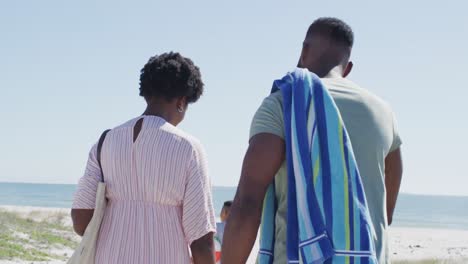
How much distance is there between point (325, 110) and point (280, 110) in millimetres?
179

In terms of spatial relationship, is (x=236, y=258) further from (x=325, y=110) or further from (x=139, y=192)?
(x=139, y=192)

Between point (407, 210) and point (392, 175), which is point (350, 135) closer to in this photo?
point (392, 175)

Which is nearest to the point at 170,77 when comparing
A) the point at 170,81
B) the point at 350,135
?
the point at 170,81

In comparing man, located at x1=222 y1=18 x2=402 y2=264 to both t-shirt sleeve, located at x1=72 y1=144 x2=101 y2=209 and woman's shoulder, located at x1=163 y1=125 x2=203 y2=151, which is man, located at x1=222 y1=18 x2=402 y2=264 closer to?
woman's shoulder, located at x1=163 y1=125 x2=203 y2=151

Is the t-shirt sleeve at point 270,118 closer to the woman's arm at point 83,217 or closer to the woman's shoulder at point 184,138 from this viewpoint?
the woman's shoulder at point 184,138

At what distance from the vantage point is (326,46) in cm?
330

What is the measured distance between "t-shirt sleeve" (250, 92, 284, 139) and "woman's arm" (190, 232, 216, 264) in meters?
1.01

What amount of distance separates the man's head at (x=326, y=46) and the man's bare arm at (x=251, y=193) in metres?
0.46

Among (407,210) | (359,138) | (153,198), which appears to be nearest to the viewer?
(359,138)

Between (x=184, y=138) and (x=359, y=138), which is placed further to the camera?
(x=184, y=138)

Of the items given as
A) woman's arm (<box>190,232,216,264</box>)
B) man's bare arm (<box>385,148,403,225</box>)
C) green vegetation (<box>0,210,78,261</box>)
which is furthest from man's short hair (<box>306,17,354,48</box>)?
green vegetation (<box>0,210,78,261</box>)

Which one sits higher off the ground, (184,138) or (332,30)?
(332,30)

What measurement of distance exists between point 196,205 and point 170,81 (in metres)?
0.62

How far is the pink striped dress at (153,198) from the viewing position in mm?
3859
